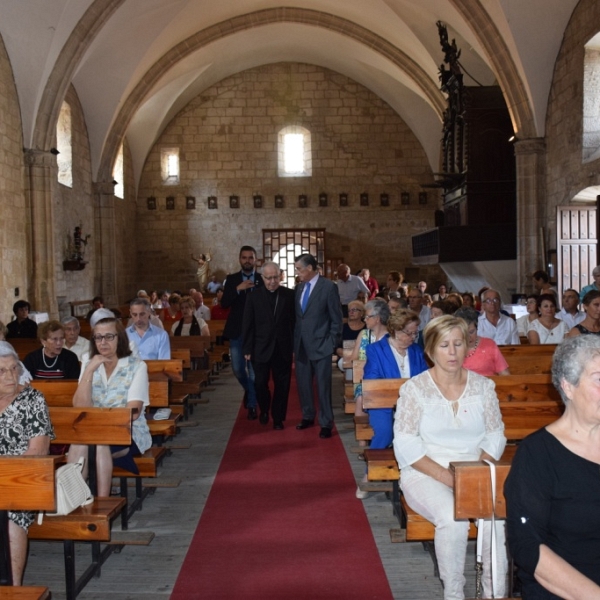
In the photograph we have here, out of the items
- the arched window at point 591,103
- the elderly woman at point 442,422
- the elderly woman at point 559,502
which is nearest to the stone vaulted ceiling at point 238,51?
the arched window at point 591,103

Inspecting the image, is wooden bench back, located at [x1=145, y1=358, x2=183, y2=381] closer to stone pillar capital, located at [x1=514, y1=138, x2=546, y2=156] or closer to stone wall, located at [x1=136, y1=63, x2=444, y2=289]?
stone pillar capital, located at [x1=514, y1=138, x2=546, y2=156]

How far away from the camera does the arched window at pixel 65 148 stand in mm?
17328

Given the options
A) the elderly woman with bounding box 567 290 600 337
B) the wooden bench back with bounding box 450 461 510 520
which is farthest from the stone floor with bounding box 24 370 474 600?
the elderly woman with bounding box 567 290 600 337

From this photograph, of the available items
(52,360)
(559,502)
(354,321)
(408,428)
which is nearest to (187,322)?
(354,321)

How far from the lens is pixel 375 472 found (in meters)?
4.58

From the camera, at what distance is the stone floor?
389 cm

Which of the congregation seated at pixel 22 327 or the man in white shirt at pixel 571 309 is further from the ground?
the man in white shirt at pixel 571 309

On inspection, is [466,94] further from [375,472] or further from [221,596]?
[221,596]

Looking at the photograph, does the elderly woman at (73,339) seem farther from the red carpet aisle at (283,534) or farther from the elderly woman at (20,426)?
the elderly woman at (20,426)

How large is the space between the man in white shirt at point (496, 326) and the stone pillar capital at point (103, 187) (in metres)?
13.9

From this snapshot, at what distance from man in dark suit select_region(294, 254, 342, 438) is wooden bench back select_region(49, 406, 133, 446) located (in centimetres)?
338

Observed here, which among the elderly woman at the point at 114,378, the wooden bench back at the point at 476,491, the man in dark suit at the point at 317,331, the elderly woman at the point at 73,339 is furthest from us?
the man in dark suit at the point at 317,331

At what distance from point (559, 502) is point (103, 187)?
18485 mm

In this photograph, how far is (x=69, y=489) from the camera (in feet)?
11.7
